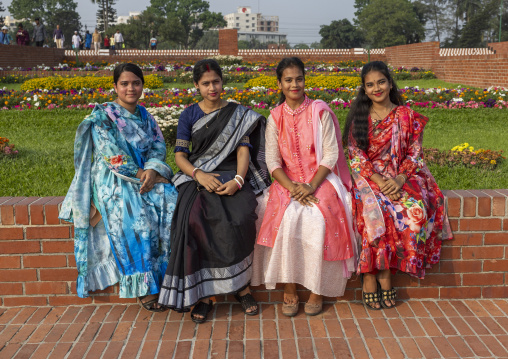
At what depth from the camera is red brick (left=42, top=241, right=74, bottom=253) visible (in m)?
3.03

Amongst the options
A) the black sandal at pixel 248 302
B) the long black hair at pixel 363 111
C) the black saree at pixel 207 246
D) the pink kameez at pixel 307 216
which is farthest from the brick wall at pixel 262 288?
the long black hair at pixel 363 111

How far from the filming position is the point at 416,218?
2.86 m

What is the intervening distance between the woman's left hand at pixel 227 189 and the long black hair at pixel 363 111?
83cm

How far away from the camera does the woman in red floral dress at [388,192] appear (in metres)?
2.88

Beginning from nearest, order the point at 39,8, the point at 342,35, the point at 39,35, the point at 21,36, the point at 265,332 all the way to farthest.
A: the point at 265,332 < the point at 21,36 < the point at 39,35 < the point at 342,35 < the point at 39,8

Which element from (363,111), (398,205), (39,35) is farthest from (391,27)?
(398,205)

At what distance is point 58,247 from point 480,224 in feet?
8.20

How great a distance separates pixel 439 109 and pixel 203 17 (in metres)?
70.6

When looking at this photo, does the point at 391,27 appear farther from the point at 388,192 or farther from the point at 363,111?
the point at 388,192

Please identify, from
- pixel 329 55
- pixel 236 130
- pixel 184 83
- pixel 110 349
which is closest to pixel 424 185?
pixel 236 130

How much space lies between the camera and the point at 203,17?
74.9m

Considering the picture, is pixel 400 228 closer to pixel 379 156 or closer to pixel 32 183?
pixel 379 156

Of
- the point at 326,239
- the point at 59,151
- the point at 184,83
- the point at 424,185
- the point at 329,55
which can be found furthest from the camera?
the point at 329,55

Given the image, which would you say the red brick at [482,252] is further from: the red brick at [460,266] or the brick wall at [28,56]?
the brick wall at [28,56]
